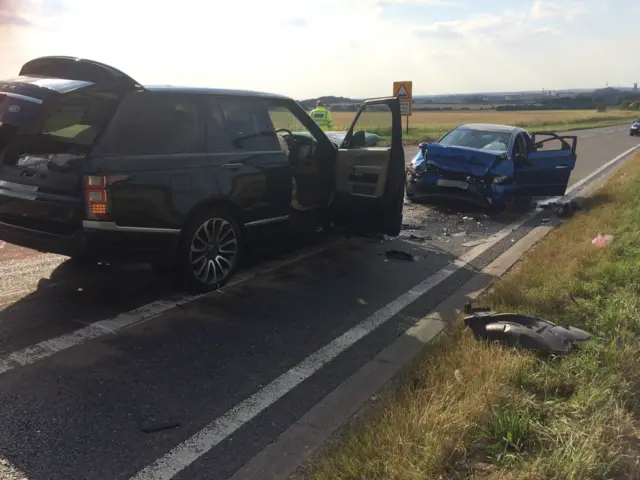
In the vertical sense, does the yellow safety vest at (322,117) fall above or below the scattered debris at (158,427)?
above

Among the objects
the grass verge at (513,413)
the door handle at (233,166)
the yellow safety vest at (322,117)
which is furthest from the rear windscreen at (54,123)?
the yellow safety vest at (322,117)

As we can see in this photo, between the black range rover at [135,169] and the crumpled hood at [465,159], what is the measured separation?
426 centimetres

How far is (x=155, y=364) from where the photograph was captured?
3.81m

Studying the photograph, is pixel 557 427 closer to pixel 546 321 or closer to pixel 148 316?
pixel 546 321

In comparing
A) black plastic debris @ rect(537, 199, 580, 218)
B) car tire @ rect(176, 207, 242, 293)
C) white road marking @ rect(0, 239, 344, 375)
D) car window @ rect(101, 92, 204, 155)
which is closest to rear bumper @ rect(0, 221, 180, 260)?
car tire @ rect(176, 207, 242, 293)

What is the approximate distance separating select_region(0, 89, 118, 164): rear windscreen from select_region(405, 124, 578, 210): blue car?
611cm

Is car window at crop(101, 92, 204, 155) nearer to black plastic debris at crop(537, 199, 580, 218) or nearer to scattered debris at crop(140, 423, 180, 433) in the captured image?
scattered debris at crop(140, 423, 180, 433)

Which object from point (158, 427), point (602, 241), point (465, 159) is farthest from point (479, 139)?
point (158, 427)

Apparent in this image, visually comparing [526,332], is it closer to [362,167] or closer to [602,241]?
[602,241]

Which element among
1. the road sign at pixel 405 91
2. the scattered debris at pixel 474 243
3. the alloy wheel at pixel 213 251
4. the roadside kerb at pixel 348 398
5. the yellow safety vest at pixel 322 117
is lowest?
the roadside kerb at pixel 348 398

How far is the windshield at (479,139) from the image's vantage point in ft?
32.8

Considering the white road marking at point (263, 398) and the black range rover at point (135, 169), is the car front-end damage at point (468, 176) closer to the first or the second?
the white road marking at point (263, 398)

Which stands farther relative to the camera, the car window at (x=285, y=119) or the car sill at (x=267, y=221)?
the car window at (x=285, y=119)

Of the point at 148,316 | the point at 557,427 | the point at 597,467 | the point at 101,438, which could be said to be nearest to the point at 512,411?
the point at 557,427
